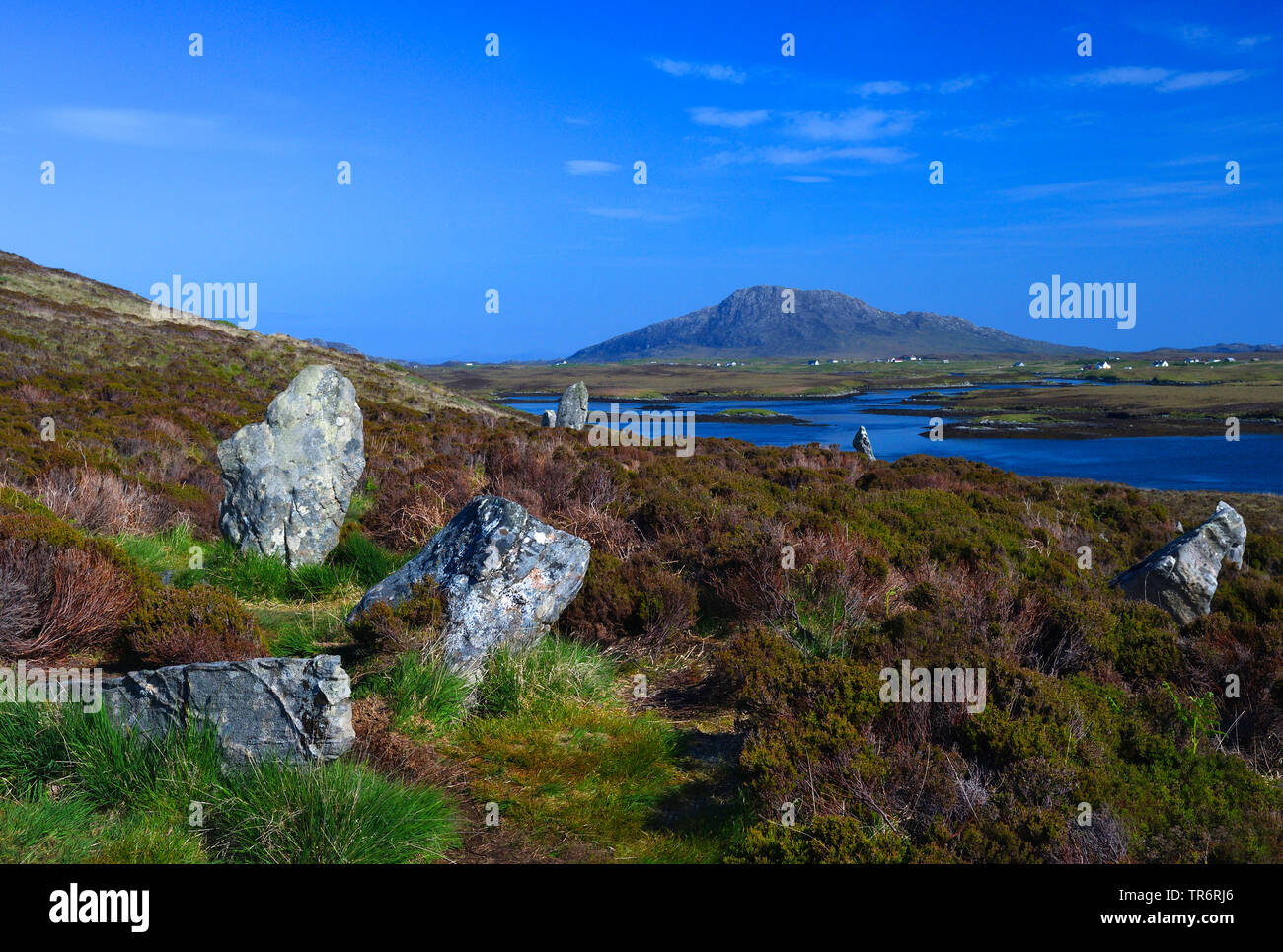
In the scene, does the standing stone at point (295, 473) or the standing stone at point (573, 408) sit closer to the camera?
the standing stone at point (295, 473)

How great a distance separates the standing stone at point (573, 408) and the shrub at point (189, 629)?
19.2m

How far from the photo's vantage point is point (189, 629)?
5.52 m

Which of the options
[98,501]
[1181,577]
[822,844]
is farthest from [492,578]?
[1181,577]

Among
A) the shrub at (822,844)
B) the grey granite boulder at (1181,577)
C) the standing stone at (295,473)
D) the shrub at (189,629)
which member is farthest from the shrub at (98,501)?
the grey granite boulder at (1181,577)

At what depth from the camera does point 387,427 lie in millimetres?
19625

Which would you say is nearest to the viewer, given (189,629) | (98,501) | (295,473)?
(189,629)

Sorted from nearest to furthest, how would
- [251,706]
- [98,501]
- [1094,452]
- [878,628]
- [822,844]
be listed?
[822,844]
[251,706]
[878,628]
[98,501]
[1094,452]

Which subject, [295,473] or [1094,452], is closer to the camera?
[295,473]

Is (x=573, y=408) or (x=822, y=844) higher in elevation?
(x=573, y=408)

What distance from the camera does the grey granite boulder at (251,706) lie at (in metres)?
4.31

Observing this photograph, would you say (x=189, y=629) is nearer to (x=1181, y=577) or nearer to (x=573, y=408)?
(x=1181, y=577)

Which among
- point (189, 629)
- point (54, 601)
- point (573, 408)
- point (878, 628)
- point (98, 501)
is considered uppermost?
point (573, 408)

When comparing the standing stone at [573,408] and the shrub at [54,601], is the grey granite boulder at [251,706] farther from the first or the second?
the standing stone at [573,408]

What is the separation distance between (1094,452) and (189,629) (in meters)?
53.3
